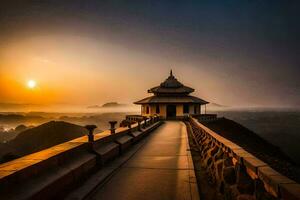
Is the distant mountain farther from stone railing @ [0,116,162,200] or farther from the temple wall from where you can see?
stone railing @ [0,116,162,200]

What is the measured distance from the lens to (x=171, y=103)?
36500 mm

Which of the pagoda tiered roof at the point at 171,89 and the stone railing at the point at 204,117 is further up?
the pagoda tiered roof at the point at 171,89

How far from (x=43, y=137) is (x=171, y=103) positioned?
6126 cm

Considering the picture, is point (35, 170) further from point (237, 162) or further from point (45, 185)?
point (237, 162)

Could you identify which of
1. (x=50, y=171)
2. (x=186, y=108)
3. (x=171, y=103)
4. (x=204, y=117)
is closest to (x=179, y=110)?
(x=186, y=108)

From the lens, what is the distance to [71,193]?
4.36 metres

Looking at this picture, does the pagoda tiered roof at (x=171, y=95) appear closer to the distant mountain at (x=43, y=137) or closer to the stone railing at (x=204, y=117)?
the stone railing at (x=204, y=117)

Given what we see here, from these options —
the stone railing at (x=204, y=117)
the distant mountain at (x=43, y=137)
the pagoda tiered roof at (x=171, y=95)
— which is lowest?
the distant mountain at (x=43, y=137)

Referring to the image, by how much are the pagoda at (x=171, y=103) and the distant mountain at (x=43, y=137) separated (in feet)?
166

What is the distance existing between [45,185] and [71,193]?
867mm

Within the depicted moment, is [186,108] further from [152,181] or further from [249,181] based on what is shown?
[249,181]

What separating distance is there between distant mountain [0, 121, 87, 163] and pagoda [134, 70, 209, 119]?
50478 mm

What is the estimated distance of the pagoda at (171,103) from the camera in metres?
36.6

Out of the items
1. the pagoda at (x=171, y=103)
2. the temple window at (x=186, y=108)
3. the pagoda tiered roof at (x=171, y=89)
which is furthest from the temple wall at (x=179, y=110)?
the pagoda tiered roof at (x=171, y=89)
